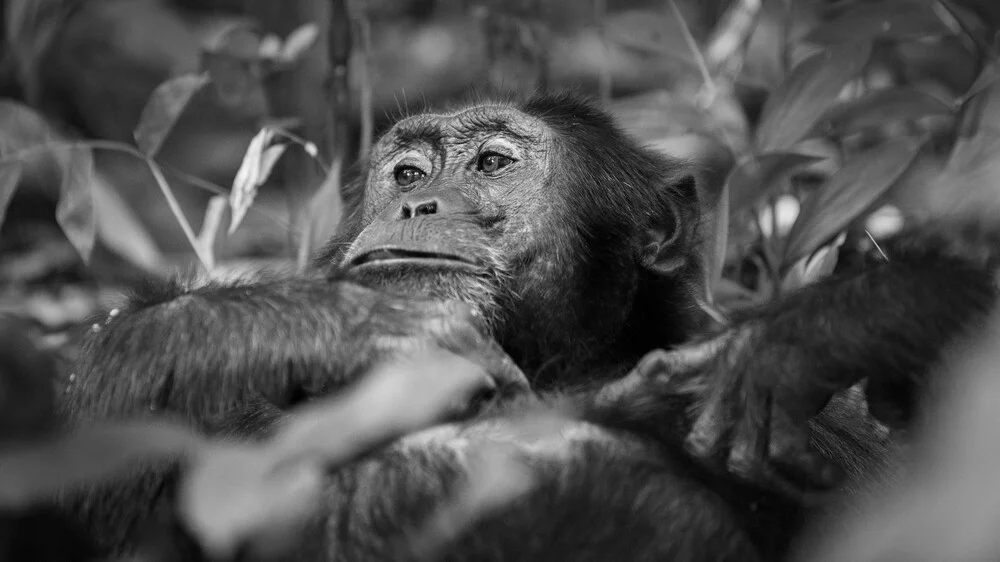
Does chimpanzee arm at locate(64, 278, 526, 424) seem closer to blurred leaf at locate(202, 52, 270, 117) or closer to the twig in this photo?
blurred leaf at locate(202, 52, 270, 117)

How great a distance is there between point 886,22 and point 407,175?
2.02 m

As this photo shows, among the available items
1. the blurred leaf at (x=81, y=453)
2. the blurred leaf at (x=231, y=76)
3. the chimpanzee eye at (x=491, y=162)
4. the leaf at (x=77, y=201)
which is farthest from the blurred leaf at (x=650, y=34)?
the blurred leaf at (x=81, y=453)

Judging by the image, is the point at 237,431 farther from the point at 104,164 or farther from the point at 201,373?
the point at 104,164

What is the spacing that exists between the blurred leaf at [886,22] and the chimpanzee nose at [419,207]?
185 cm

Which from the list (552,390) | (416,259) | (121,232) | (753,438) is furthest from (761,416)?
(121,232)

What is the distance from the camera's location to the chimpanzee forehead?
3832 mm

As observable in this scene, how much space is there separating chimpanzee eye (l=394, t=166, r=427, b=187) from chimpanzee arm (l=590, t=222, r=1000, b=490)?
1630 mm

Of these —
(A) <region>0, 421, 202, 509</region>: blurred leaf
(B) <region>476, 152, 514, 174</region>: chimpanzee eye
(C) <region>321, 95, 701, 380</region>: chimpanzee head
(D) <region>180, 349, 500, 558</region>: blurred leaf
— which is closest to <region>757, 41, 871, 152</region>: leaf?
(C) <region>321, 95, 701, 380</region>: chimpanzee head

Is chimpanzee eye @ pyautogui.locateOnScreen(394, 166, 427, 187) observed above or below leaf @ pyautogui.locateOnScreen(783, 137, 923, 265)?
above

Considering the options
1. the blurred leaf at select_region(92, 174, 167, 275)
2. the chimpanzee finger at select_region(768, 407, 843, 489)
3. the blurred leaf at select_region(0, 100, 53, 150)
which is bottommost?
the blurred leaf at select_region(92, 174, 167, 275)

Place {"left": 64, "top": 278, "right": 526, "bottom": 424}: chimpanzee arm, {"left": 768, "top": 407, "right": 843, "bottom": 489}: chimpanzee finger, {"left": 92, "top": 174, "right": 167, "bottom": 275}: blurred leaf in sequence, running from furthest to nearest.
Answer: {"left": 92, "top": 174, "right": 167, "bottom": 275}: blurred leaf < {"left": 64, "top": 278, "right": 526, "bottom": 424}: chimpanzee arm < {"left": 768, "top": 407, "right": 843, "bottom": 489}: chimpanzee finger

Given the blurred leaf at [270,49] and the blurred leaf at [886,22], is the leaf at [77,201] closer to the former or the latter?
the blurred leaf at [270,49]

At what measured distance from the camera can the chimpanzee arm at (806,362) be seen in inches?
91.5

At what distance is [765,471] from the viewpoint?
2.34m
